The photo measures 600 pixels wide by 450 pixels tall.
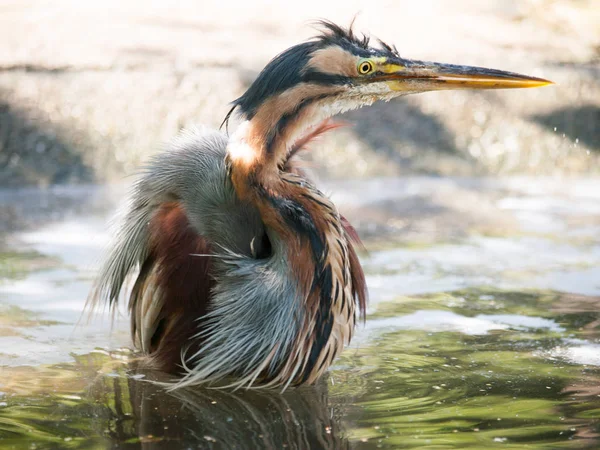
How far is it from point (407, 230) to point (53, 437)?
4.14 metres

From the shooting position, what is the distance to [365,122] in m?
9.41

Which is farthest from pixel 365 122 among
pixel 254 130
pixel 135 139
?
pixel 254 130

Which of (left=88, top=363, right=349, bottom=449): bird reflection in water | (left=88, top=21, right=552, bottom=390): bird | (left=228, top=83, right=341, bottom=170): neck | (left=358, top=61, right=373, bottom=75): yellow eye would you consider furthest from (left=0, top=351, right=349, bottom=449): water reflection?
(left=358, top=61, right=373, bottom=75): yellow eye

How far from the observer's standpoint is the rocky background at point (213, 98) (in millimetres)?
8906

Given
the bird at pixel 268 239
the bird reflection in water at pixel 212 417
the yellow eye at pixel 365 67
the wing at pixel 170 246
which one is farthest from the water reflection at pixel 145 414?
the yellow eye at pixel 365 67

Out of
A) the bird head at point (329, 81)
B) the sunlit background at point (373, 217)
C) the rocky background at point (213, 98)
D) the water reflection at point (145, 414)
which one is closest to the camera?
the water reflection at point (145, 414)

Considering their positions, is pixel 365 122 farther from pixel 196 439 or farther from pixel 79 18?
pixel 196 439

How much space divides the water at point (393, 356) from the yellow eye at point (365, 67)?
1372 millimetres

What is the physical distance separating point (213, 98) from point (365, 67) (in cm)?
500

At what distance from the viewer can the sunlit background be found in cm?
399

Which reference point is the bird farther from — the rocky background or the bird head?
the rocky background

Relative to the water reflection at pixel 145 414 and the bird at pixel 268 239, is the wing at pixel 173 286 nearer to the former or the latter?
the bird at pixel 268 239

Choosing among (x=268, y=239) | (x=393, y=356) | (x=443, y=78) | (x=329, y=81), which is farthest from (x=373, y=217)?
(x=329, y=81)

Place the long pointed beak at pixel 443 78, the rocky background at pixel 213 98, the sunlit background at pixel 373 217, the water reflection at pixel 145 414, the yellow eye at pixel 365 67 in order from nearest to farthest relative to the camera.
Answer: the water reflection at pixel 145 414 < the sunlit background at pixel 373 217 < the yellow eye at pixel 365 67 < the long pointed beak at pixel 443 78 < the rocky background at pixel 213 98
